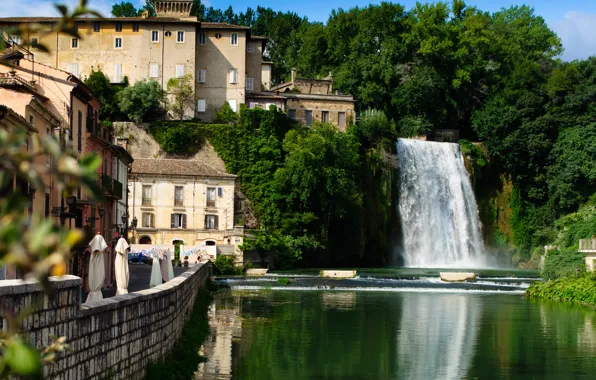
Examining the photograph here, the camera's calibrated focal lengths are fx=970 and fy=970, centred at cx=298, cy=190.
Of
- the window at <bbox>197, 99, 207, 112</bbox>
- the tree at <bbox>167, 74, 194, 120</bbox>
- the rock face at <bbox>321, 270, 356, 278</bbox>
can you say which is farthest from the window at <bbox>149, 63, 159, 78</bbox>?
the rock face at <bbox>321, 270, 356, 278</bbox>

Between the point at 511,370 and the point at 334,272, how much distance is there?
32196 millimetres

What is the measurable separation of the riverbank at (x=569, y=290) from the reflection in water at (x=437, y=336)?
270 centimetres

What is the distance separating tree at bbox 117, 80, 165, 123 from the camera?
6938 cm

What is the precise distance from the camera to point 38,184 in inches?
125

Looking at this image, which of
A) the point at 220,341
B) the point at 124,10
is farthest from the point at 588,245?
the point at 124,10

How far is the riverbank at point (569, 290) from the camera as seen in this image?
1554 inches

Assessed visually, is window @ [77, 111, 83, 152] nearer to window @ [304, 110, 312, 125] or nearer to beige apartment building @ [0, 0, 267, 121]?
beige apartment building @ [0, 0, 267, 121]

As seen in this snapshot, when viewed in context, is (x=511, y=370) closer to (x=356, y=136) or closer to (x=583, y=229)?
(x=583, y=229)

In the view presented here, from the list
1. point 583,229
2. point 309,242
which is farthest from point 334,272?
point 583,229

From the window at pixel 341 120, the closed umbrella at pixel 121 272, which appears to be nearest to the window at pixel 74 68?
the window at pixel 341 120

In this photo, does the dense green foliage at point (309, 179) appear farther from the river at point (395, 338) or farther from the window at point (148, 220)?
the river at point (395, 338)

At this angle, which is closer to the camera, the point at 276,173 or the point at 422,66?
the point at 276,173

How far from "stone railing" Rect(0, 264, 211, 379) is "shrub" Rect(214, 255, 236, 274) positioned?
38020mm

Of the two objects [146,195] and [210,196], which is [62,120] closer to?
[146,195]
